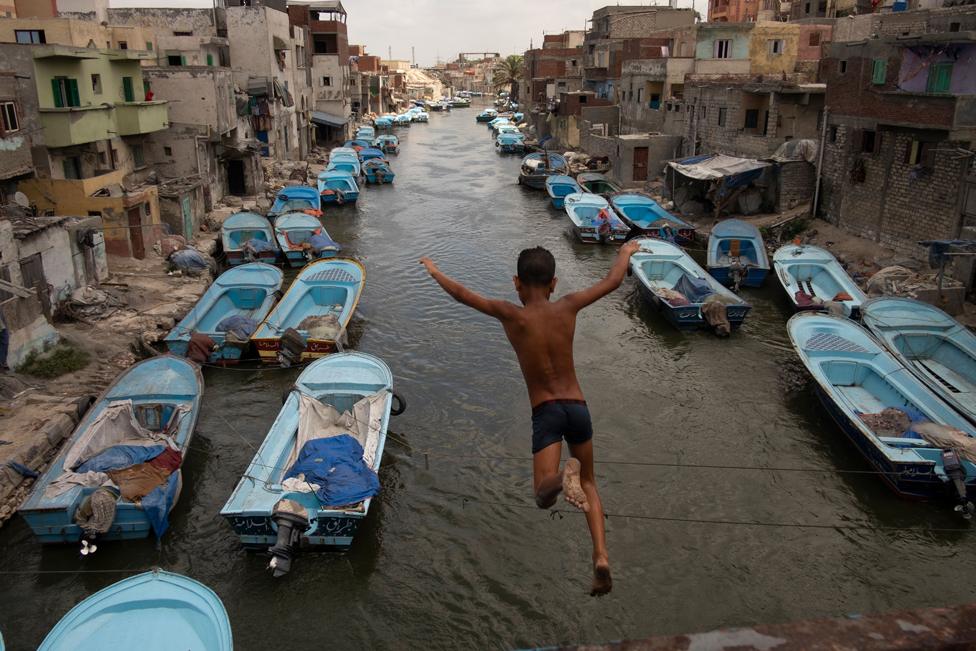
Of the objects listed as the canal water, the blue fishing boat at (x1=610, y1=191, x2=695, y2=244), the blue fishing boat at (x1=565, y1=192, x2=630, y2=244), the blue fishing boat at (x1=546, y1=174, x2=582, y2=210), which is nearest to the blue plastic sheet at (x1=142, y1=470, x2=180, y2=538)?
the canal water

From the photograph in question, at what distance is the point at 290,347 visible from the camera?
15.7 metres

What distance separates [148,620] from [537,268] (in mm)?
5591

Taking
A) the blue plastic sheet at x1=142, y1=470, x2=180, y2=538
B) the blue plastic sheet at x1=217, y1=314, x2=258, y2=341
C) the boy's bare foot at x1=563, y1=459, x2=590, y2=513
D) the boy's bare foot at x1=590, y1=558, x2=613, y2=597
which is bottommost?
the blue plastic sheet at x1=142, y1=470, x2=180, y2=538

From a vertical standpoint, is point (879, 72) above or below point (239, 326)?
above

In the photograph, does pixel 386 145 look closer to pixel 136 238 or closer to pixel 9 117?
pixel 136 238

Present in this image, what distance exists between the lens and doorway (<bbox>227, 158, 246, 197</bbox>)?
103ft

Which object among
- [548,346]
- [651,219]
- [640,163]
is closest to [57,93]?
[651,219]

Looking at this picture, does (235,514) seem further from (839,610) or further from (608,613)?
(839,610)

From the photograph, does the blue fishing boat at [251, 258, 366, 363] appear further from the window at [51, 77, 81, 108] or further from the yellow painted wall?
the yellow painted wall

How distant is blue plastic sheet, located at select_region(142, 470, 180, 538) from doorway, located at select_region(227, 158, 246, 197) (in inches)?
914

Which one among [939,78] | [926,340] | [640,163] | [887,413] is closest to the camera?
[887,413]

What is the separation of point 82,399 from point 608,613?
9565 millimetres

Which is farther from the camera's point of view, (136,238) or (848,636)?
(136,238)

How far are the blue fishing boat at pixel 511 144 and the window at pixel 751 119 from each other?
28815 millimetres
